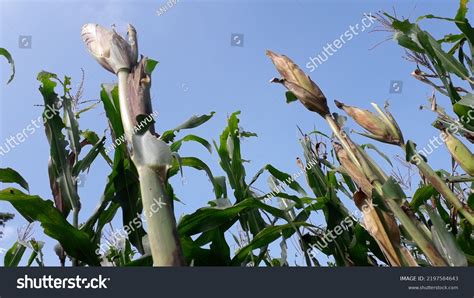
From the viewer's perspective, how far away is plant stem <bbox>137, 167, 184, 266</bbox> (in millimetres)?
708

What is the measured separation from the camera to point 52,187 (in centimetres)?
123

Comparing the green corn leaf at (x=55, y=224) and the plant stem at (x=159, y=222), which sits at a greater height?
the green corn leaf at (x=55, y=224)

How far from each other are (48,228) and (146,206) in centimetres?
40

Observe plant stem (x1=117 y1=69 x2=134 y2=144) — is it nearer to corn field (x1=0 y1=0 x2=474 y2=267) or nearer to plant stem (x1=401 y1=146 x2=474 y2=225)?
corn field (x1=0 y1=0 x2=474 y2=267)

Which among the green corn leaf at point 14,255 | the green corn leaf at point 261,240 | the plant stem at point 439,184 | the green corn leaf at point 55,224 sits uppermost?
the green corn leaf at point 14,255

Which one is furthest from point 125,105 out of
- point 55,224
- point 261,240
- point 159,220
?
point 261,240

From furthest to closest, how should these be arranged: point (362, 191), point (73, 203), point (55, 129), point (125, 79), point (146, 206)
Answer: point (55, 129), point (73, 203), point (362, 191), point (125, 79), point (146, 206)

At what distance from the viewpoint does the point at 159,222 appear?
0.73 meters

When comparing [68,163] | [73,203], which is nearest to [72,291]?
[73,203]

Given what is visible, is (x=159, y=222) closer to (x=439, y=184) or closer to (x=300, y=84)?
(x=300, y=84)

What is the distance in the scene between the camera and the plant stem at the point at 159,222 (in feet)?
2.32

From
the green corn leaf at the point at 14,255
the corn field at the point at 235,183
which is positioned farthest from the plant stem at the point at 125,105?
the green corn leaf at the point at 14,255

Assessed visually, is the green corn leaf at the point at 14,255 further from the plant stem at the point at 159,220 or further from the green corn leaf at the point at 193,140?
the plant stem at the point at 159,220

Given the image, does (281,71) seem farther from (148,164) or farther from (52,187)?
(52,187)
